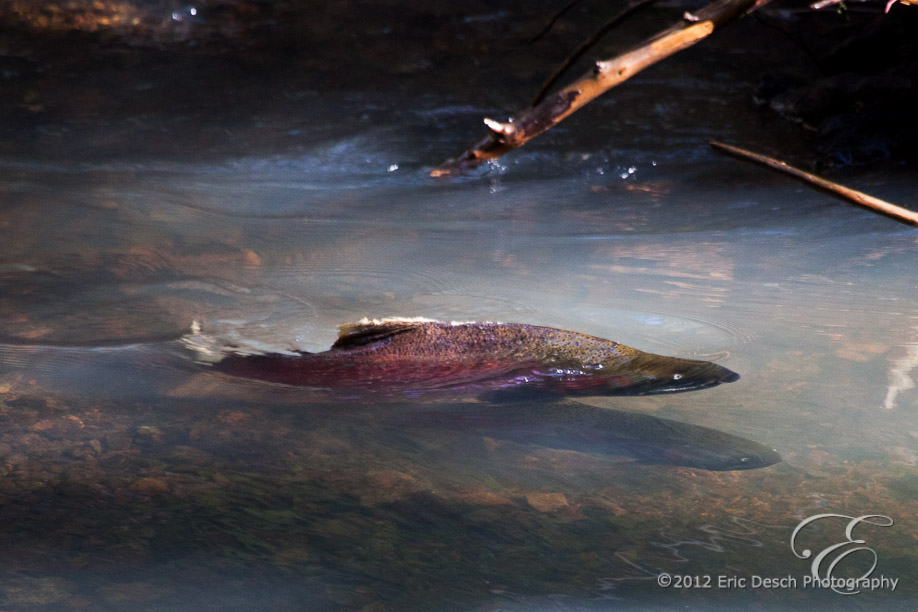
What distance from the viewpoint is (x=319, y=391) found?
6.22 feet

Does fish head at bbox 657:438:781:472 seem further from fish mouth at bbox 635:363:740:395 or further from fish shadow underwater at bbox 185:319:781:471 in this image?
fish mouth at bbox 635:363:740:395

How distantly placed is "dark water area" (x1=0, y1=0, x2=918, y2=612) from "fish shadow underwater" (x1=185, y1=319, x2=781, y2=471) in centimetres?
→ 1

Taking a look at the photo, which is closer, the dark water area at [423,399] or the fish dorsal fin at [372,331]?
the dark water area at [423,399]

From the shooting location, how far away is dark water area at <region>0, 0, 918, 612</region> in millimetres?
1304

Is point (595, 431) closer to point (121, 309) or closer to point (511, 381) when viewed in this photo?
point (511, 381)

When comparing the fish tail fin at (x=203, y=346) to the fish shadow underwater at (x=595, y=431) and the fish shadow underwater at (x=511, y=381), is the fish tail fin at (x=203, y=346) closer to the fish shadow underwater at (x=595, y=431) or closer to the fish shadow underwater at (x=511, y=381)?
the fish shadow underwater at (x=511, y=381)

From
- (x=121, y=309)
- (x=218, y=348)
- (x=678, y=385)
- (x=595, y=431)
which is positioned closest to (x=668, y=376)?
(x=678, y=385)

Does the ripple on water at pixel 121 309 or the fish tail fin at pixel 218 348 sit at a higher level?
the ripple on water at pixel 121 309

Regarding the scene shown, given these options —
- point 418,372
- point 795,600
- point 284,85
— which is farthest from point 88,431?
point 284,85

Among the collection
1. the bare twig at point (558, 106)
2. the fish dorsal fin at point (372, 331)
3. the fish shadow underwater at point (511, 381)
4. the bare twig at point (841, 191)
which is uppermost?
the bare twig at point (558, 106)

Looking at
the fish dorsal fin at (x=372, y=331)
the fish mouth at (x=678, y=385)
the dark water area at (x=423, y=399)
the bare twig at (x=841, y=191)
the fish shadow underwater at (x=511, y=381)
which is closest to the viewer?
the dark water area at (x=423, y=399)

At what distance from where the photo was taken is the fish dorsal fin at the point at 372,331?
6.68 ft

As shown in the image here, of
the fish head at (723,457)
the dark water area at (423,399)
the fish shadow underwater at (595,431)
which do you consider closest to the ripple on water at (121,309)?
the dark water area at (423,399)

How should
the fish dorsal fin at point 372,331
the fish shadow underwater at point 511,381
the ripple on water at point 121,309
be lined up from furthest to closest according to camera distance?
the ripple on water at point 121,309, the fish dorsal fin at point 372,331, the fish shadow underwater at point 511,381
